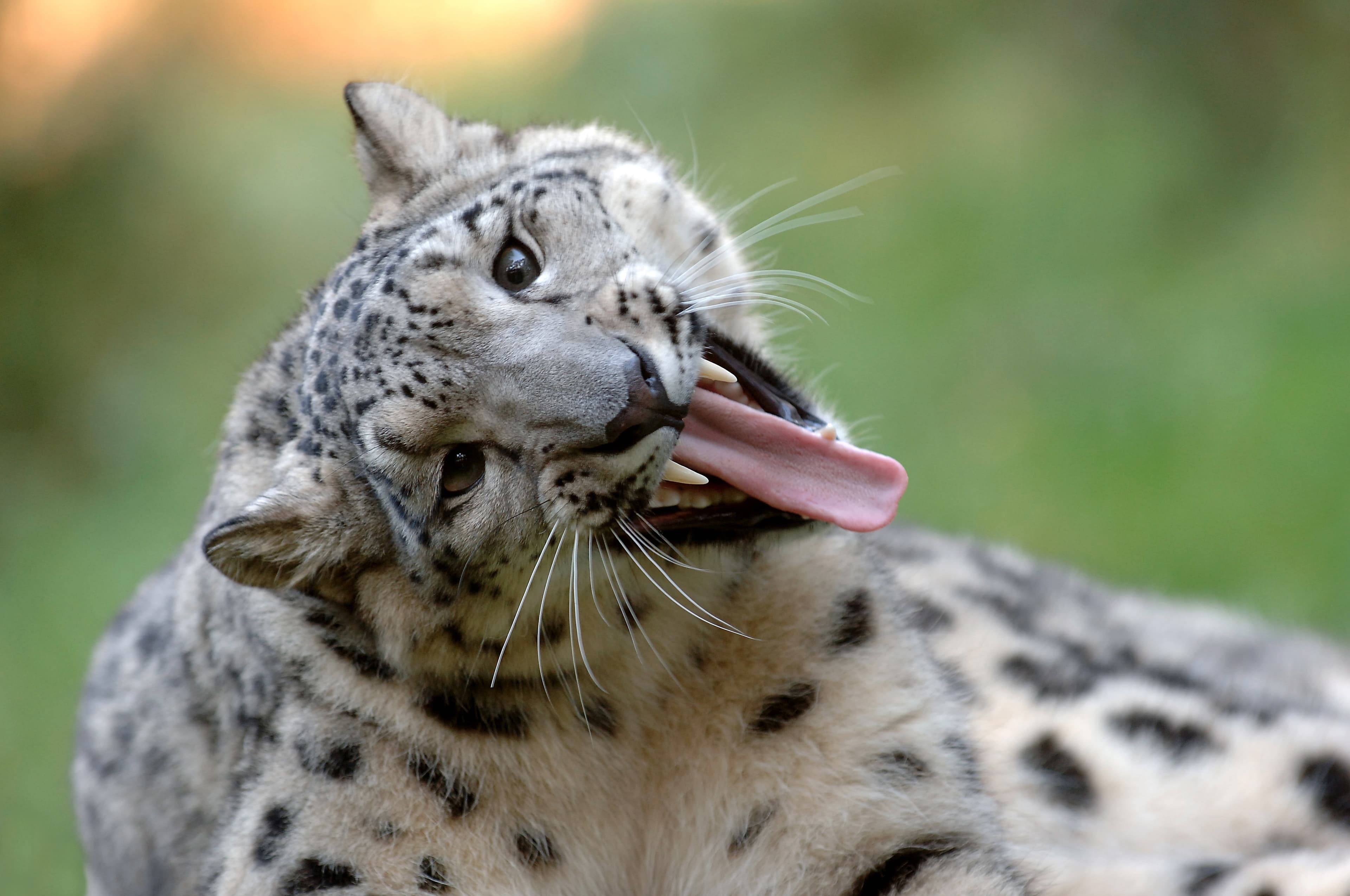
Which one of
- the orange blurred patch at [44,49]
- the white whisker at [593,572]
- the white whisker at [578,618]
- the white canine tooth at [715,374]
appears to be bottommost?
the white whisker at [578,618]

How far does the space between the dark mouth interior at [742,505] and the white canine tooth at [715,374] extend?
1.6 inches

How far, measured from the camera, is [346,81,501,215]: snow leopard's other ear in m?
3.92

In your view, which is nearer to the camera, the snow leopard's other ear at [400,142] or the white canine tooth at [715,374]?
the white canine tooth at [715,374]

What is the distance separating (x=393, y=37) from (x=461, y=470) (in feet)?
34.2

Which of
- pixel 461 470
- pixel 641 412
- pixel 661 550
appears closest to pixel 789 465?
pixel 661 550

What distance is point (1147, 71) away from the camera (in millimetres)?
10734

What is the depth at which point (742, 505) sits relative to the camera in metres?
3.20

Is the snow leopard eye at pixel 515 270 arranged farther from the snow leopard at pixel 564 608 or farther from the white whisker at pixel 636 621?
the white whisker at pixel 636 621

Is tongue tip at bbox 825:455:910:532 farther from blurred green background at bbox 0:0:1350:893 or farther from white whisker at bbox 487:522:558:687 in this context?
blurred green background at bbox 0:0:1350:893

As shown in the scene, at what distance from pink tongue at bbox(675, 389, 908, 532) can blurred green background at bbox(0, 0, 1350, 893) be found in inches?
151

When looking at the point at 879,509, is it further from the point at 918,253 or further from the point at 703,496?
the point at 918,253

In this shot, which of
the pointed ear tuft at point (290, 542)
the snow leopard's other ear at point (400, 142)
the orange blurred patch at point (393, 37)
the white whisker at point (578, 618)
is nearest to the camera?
the white whisker at point (578, 618)

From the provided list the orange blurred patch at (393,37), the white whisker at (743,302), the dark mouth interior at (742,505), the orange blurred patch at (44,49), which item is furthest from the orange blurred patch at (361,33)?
the dark mouth interior at (742,505)

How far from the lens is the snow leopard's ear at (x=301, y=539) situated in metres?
3.10
